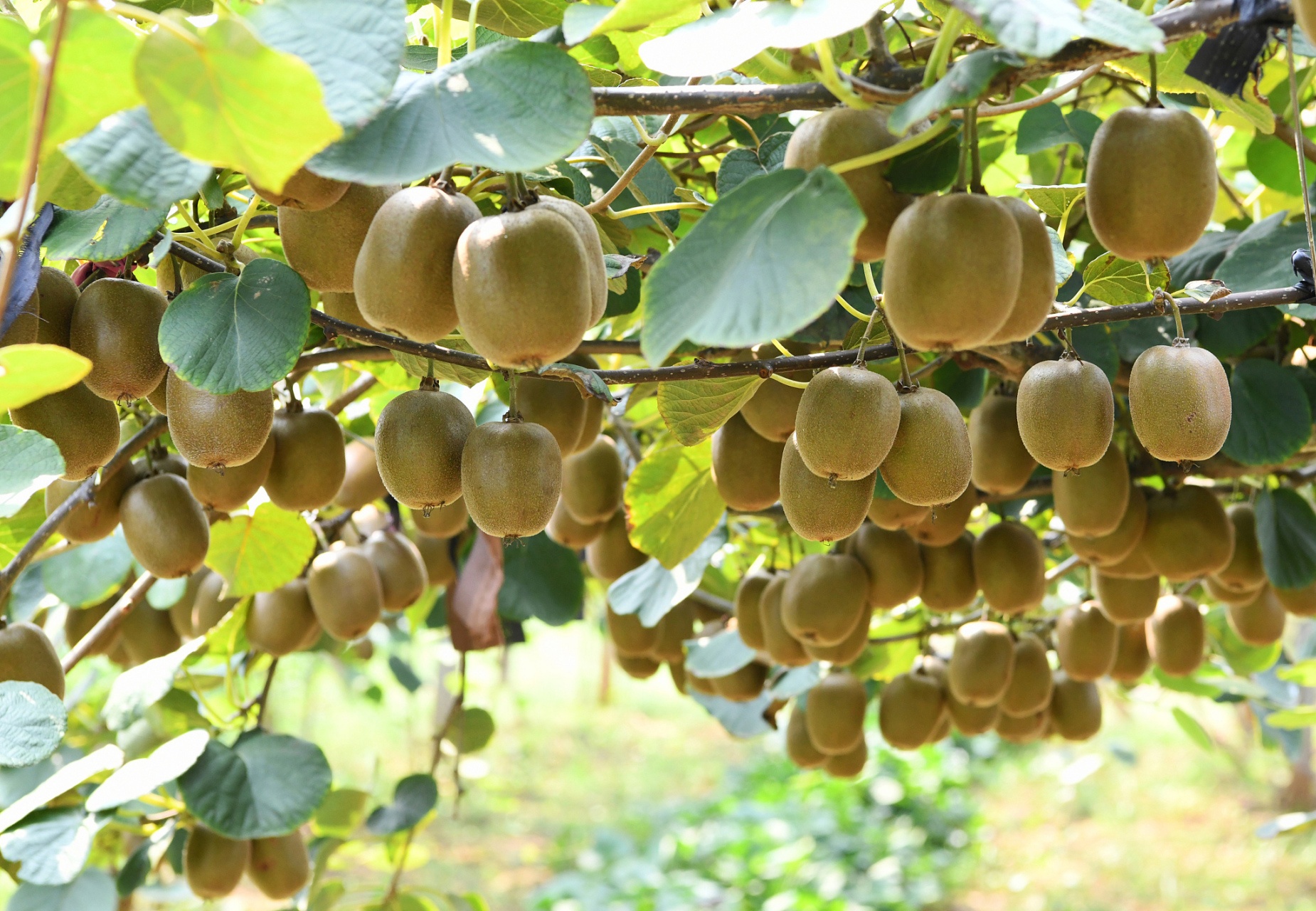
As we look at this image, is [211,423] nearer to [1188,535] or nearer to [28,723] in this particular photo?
[28,723]

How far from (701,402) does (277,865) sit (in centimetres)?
89

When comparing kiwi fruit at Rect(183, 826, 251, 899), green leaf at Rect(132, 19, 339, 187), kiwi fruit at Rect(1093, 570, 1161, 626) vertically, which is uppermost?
green leaf at Rect(132, 19, 339, 187)

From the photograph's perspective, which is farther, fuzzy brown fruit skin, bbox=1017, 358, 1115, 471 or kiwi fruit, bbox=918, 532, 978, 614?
kiwi fruit, bbox=918, 532, 978, 614

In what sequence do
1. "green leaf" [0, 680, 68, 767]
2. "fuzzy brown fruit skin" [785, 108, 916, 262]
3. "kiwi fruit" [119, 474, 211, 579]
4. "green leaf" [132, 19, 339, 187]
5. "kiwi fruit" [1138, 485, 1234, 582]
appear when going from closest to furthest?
"green leaf" [132, 19, 339, 187]
"fuzzy brown fruit skin" [785, 108, 916, 262]
"green leaf" [0, 680, 68, 767]
"kiwi fruit" [119, 474, 211, 579]
"kiwi fruit" [1138, 485, 1234, 582]

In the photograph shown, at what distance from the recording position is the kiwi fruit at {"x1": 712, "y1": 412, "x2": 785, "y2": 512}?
0.97 metres

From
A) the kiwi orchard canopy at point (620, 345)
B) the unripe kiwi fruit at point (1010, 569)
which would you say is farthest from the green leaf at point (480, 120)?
the unripe kiwi fruit at point (1010, 569)

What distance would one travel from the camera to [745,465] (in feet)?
3.17

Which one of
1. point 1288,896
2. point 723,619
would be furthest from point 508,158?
point 1288,896

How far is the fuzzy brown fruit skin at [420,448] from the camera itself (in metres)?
0.70

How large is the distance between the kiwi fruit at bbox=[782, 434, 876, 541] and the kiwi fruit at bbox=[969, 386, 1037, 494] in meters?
0.28

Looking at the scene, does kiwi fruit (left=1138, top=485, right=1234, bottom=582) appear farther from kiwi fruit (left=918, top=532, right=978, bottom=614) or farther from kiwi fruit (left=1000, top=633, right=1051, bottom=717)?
kiwi fruit (left=1000, top=633, right=1051, bottom=717)

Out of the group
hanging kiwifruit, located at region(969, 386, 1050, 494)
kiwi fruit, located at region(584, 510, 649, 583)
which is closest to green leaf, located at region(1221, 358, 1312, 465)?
hanging kiwifruit, located at region(969, 386, 1050, 494)

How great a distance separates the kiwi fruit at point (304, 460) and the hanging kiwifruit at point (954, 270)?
0.52 meters

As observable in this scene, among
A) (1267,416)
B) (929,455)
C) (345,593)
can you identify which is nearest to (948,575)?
(1267,416)
